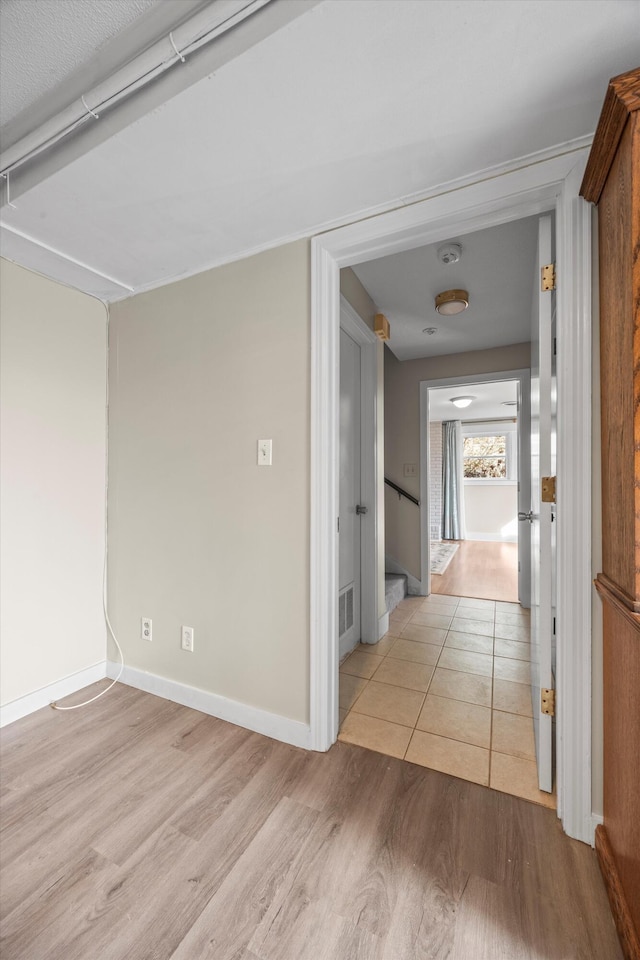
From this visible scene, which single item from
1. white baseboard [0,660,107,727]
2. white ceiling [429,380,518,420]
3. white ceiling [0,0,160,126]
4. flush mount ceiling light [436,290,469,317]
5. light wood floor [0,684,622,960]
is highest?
white ceiling [429,380,518,420]

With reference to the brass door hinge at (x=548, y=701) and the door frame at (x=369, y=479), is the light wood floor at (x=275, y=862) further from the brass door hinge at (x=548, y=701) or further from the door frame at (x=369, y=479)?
the door frame at (x=369, y=479)

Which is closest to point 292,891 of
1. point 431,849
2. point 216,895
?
point 216,895

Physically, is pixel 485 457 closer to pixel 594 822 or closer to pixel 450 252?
pixel 450 252

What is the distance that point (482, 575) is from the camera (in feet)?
16.1

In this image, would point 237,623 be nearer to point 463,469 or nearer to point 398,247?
point 398,247

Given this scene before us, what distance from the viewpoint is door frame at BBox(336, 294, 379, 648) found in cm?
268

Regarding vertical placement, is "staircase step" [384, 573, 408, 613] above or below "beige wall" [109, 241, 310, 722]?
below

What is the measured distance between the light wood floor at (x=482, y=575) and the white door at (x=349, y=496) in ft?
5.96

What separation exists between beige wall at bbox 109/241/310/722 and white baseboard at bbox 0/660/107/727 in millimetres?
221

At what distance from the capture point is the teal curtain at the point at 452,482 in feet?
26.4

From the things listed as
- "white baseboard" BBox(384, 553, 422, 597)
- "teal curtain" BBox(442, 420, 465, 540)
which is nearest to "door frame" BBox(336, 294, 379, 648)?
"white baseboard" BBox(384, 553, 422, 597)

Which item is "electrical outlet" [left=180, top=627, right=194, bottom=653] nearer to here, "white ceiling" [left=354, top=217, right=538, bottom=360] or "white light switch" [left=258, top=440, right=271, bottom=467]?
"white light switch" [left=258, top=440, right=271, bottom=467]

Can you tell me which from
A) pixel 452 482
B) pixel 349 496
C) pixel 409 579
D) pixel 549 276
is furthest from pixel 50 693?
pixel 452 482

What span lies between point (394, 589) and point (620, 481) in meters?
2.73
